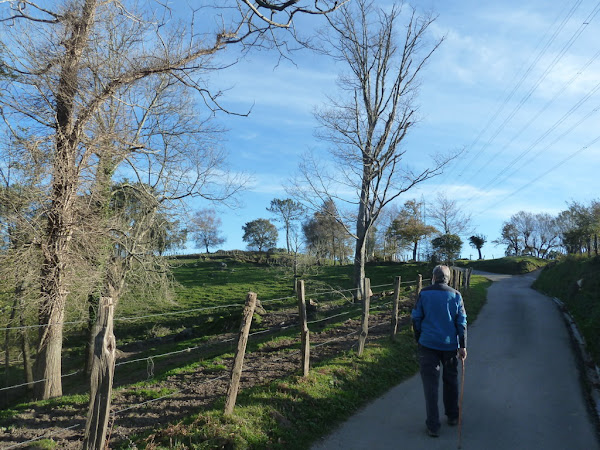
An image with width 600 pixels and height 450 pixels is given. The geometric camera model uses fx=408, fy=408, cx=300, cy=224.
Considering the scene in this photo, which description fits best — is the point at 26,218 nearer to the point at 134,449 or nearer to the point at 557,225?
the point at 134,449

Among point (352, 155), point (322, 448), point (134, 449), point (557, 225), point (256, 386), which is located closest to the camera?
point (134, 449)

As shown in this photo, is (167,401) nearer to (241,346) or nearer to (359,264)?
(241,346)

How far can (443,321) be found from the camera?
509 centimetres

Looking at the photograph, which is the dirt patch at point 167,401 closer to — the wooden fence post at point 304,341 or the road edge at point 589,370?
the wooden fence post at point 304,341

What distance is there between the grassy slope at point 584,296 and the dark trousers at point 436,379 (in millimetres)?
4916

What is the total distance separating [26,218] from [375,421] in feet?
24.0

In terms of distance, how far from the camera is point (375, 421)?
5.52 meters

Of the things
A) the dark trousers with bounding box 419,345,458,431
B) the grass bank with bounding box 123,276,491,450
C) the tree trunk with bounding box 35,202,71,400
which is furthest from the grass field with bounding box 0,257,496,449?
the dark trousers with bounding box 419,345,458,431

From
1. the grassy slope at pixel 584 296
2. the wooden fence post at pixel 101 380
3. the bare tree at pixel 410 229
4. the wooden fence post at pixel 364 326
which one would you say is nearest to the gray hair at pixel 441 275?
the wooden fence post at pixel 364 326

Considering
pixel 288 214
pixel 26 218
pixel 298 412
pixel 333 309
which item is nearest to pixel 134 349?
pixel 333 309

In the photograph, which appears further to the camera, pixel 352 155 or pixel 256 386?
pixel 352 155

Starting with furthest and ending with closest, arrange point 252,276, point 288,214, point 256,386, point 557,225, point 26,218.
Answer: point 557,225
point 288,214
point 252,276
point 26,218
point 256,386

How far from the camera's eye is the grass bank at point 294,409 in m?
4.42

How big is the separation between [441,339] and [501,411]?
170 cm
